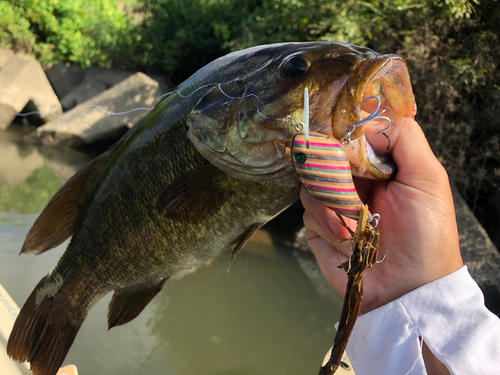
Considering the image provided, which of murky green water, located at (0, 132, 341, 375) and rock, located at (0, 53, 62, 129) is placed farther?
rock, located at (0, 53, 62, 129)

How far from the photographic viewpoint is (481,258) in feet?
10.9

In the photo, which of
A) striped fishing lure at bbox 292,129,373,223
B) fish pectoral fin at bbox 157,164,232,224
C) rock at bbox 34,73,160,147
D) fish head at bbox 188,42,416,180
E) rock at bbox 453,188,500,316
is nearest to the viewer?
striped fishing lure at bbox 292,129,373,223

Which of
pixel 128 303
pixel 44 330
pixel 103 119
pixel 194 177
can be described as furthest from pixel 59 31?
pixel 194 177

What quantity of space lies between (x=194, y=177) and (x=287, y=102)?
0.40 m

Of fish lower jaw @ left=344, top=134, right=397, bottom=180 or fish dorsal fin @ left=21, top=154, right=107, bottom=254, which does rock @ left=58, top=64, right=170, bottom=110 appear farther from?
fish lower jaw @ left=344, top=134, right=397, bottom=180

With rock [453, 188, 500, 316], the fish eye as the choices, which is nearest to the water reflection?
the fish eye

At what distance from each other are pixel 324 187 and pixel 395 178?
0.38 metres

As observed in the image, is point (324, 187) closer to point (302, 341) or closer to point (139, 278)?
point (139, 278)

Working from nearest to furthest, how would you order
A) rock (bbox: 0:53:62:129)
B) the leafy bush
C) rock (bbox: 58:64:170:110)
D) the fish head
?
the fish head, rock (bbox: 0:53:62:129), rock (bbox: 58:64:170:110), the leafy bush

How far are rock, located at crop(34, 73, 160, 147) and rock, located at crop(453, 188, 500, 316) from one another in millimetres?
5860

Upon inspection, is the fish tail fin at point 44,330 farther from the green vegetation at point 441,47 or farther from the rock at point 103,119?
the rock at point 103,119

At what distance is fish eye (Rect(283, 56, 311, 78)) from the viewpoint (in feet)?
3.14

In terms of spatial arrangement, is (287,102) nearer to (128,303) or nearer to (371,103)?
(371,103)

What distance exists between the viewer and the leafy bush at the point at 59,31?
33.4ft
